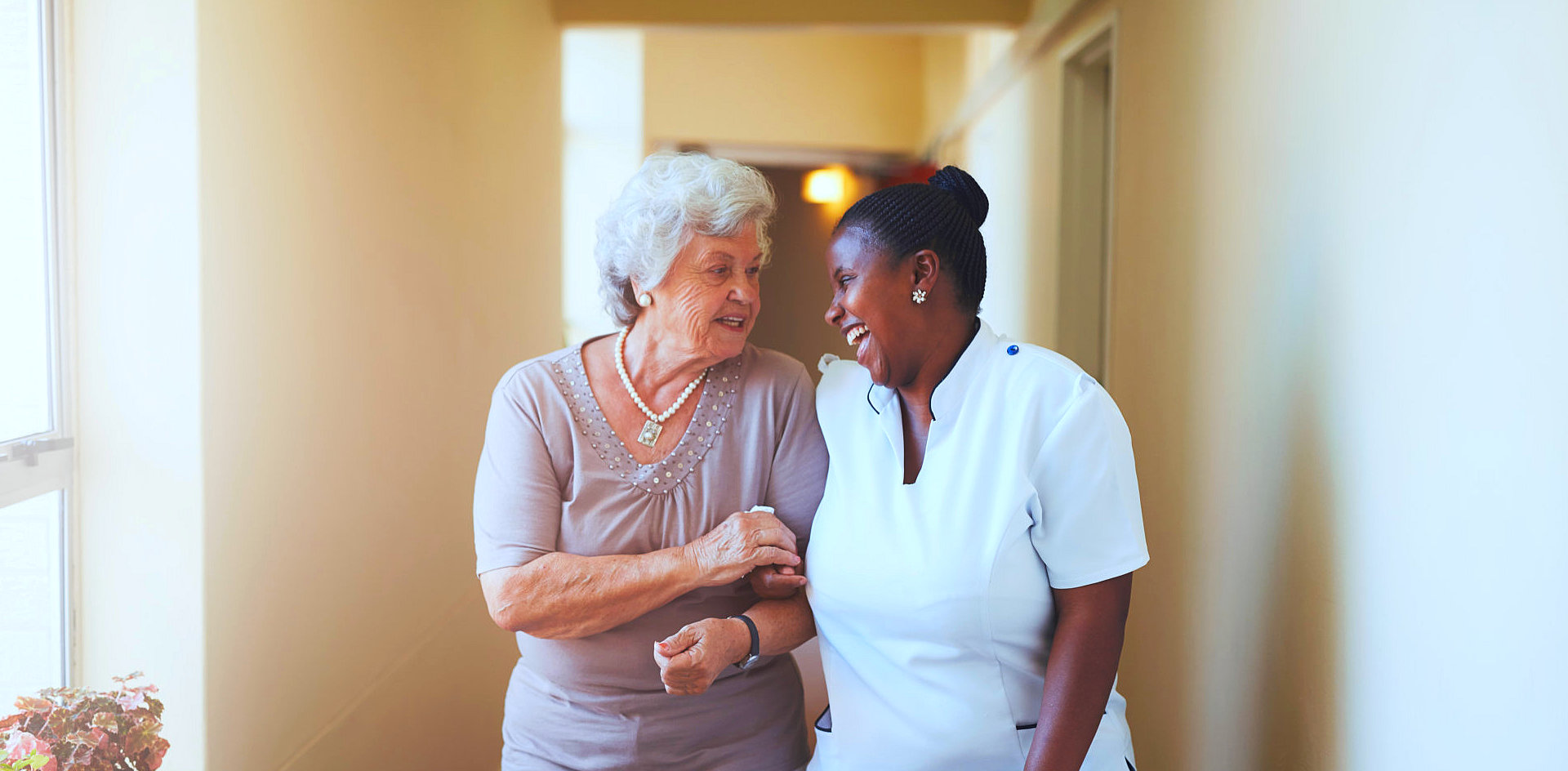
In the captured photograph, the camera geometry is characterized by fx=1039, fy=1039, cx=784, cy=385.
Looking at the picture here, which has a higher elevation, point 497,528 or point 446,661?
point 497,528

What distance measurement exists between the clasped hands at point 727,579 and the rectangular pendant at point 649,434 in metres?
0.20

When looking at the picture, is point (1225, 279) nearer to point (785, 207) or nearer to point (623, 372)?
point (623, 372)

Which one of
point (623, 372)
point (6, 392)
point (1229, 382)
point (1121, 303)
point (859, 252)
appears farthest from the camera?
point (1121, 303)

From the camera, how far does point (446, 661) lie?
10.2 ft

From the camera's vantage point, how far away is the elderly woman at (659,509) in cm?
165

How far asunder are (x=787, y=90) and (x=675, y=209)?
→ 21.6 ft

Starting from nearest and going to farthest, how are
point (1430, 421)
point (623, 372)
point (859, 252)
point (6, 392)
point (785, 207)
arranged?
point (1430, 421)
point (859, 252)
point (6, 392)
point (623, 372)
point (785, 207)

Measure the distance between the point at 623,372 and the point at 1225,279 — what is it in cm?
118

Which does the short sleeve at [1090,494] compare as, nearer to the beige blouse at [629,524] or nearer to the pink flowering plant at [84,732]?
the beige blouse at [629,524]

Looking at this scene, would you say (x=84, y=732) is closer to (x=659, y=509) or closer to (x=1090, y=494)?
(x=659, y=509)

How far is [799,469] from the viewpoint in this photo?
5.81ft

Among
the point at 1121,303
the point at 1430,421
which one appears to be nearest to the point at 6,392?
the point at 1430,421

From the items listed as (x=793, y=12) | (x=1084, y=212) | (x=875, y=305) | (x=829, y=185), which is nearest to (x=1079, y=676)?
(x=875, y=305)

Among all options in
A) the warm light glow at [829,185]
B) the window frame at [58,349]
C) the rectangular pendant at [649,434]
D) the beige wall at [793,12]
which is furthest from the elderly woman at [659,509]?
the warm light glow at [829,185]
